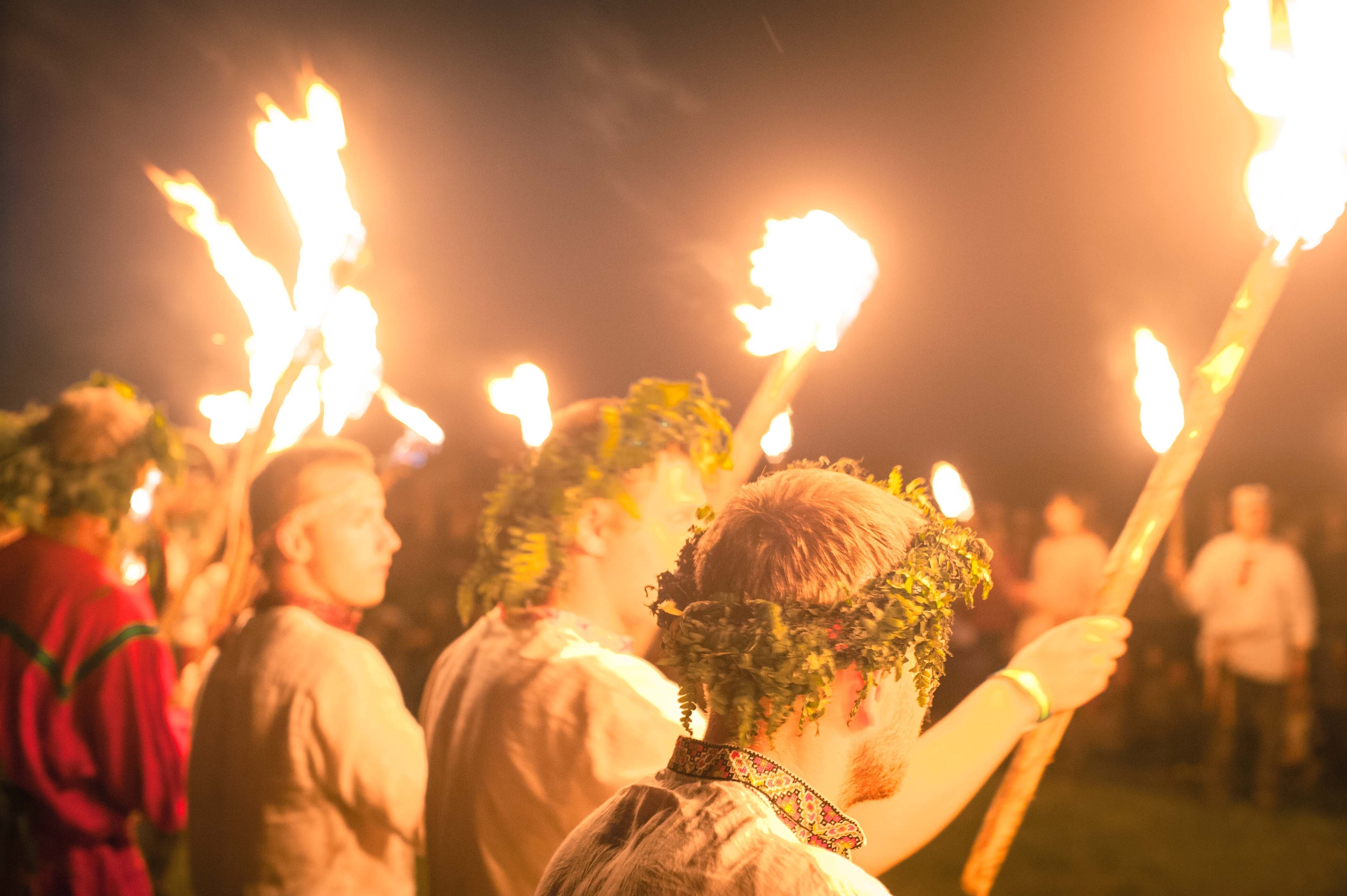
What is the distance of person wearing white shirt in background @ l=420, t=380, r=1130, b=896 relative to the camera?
1.92 m

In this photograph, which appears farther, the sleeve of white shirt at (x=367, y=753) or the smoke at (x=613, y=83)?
the smoke at (x=613, y=83)

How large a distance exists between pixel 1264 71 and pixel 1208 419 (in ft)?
3.24

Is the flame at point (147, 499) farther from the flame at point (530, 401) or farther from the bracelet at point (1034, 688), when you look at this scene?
the bracelet at point (1034, 688)

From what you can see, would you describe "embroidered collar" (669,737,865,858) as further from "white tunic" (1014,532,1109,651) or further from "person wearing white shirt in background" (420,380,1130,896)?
"white tunic" (1014,532,1109,651)

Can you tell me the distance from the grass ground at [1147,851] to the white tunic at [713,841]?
4.31 m

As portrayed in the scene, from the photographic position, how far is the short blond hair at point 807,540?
4.70ft

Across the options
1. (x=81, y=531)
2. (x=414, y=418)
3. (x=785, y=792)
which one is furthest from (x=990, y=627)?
(x=785, y=792)

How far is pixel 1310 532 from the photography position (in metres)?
7.39

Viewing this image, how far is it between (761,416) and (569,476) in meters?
0.62

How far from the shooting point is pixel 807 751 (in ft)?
4.82

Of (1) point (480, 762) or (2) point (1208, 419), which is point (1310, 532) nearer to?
(2) point (1208, 419)

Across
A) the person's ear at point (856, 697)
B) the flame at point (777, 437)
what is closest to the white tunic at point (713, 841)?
the person's ear at point (856, 697)

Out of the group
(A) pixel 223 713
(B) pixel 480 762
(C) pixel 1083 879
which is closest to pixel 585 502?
(B) pixel 480 762

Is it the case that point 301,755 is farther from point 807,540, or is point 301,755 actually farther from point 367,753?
point 807,540
